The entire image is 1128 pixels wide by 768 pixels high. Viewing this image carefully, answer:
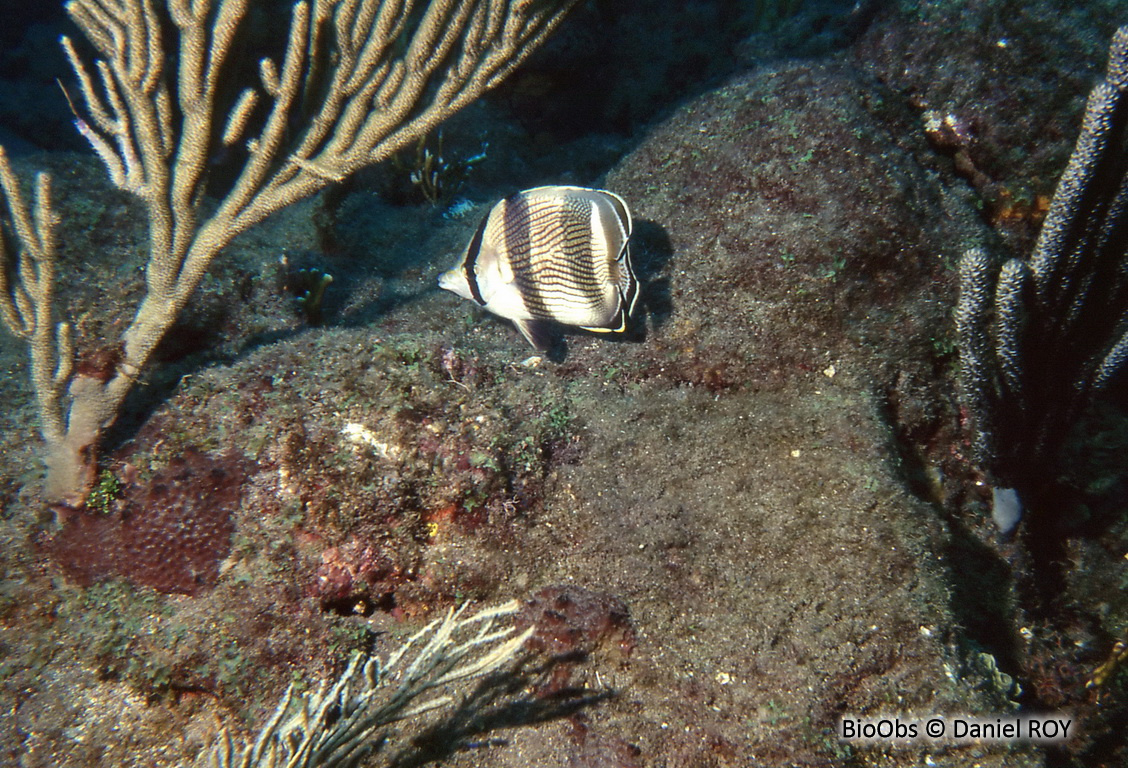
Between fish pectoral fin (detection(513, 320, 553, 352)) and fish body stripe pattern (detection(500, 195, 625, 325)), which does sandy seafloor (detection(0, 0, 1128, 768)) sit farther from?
fish body stripe pattern (detection(500, 195, 625, 325))

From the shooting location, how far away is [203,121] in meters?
2.16

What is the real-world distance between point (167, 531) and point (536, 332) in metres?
1.77

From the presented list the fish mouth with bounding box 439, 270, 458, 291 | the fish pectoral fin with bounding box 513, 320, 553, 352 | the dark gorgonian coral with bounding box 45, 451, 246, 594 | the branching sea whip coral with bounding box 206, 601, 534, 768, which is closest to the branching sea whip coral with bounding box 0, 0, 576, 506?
the dark gorgonian coral with bounding box 45, 451, 246, 594

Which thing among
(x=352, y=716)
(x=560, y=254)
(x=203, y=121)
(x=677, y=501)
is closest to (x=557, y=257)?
(x=560, y=254)

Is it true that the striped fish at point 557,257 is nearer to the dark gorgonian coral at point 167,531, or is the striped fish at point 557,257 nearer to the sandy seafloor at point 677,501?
the sandy seafloor at point 677,501

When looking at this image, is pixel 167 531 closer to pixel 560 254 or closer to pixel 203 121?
pixel 203 121

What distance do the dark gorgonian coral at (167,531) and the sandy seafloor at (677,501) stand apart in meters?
0.01

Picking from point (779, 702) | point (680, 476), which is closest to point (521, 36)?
point (680, 476)

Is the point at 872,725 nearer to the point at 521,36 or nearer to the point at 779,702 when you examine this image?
the point at 779,702

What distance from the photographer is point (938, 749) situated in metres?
1.81

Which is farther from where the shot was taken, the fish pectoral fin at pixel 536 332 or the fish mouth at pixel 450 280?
the fish pectoral fin at pixel 536 332

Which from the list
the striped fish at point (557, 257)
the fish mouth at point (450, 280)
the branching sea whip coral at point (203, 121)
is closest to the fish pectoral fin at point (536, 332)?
the striped fish at point (557, 257)

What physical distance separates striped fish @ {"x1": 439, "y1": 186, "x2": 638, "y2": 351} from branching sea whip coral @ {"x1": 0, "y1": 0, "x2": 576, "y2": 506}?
2.12 ft

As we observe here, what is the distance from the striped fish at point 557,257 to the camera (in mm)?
Answer: 2410
